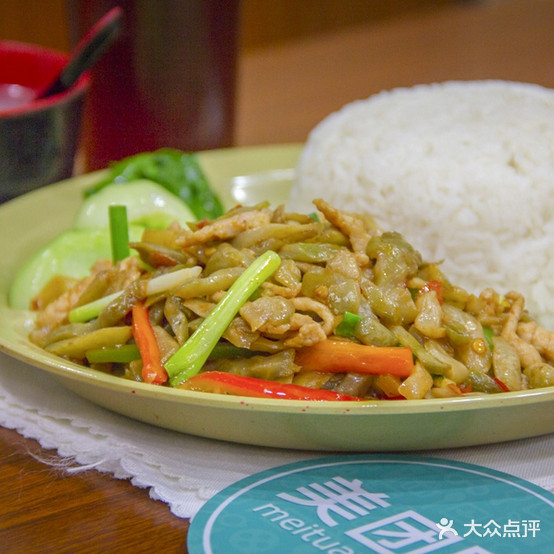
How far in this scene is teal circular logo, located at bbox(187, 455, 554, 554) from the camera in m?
1.27

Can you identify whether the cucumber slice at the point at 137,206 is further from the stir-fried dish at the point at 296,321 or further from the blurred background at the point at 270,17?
the blurred background at the point at 270,17

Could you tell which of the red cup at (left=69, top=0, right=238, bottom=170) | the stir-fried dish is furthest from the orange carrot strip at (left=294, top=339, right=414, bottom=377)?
the red cup at (left=69, top=0, right=238, bottom=170)

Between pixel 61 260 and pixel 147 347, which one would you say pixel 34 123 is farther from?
pixel 147 347

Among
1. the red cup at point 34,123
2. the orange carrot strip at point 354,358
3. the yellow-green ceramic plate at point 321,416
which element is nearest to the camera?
the yellow-green ceramic plate at point 321,416

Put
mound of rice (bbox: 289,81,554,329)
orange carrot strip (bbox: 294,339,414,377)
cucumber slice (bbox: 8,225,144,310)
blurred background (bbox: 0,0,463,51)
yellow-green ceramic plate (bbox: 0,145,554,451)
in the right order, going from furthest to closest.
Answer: blurred background (bbox: 0,0,463,51) < mound of rice (bbox: 289,81,554,329) < cucumber slice (bbox: 8,225,144,310) < orange carrot strip (bbox: 294,339,414,377) < yellow-green ceramic plate (bbox: 0,145,554,451)

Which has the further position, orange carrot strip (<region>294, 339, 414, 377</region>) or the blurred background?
the blurred background

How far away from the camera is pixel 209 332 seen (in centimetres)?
161

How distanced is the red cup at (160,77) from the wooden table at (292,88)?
506mm

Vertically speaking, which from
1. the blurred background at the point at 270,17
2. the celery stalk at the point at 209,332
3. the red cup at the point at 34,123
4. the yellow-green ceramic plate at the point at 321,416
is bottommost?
the yellow-green ceramic plate at the point at 321,416

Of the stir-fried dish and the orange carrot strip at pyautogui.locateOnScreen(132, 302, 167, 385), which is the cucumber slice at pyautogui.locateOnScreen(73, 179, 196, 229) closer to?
the stir-fried dish

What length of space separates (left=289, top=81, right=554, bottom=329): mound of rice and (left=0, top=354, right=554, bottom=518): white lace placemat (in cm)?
75

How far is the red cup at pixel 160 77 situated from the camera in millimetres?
2980

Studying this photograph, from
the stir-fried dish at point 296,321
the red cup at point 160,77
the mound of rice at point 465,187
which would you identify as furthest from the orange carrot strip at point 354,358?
the red cup at point 160,77

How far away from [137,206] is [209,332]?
103 centimetres
